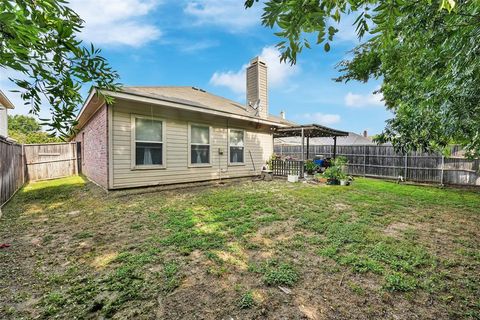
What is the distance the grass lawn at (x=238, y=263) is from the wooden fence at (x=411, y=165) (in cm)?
516

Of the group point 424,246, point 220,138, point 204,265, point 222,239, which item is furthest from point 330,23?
point 220,138

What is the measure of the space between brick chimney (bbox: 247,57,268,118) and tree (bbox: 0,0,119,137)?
9055 millimetres

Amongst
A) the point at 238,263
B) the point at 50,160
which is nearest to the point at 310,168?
the point at 238,263

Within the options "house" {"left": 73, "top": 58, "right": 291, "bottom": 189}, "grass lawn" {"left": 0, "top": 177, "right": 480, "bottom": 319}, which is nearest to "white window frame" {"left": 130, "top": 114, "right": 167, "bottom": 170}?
"house" {"left": 73, "top": 58, "right": 291, "bottom": 189}

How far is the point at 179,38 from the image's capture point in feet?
26.4

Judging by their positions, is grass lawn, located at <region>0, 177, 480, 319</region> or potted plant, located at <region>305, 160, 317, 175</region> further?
potted plant, located at <region>305, 160, 317, 175</region>

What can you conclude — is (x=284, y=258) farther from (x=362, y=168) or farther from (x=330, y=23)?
(x=362, y=168)

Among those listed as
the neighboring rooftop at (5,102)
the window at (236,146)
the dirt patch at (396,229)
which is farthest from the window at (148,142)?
the neighboring rooftop at (5,102)

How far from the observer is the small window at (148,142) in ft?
20.8

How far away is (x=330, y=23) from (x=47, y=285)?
11.2ft

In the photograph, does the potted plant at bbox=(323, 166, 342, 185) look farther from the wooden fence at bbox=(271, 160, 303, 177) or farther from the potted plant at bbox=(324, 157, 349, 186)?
the wooden fence at bbox=(271, 160, 303, 177)

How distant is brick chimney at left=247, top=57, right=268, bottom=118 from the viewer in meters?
10.3

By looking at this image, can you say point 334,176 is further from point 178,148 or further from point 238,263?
point 238,263

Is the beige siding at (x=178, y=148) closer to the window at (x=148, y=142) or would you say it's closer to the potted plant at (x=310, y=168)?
the window at (x=148, y=142)
